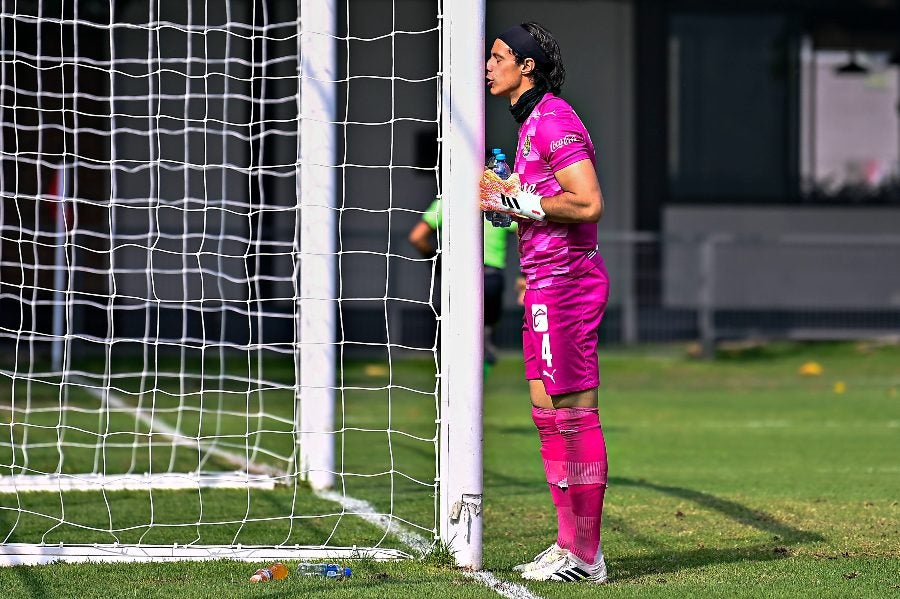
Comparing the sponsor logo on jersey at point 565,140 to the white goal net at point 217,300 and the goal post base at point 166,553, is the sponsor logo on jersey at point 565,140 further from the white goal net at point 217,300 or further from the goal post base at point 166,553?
the goal post base at point 166,553

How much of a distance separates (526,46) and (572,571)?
6.31 feet

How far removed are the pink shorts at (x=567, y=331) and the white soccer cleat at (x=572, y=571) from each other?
2.03 feet

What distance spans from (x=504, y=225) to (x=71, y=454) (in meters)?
5.05

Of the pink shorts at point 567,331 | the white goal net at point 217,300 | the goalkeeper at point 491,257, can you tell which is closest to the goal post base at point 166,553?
the white goal net at point 217,300

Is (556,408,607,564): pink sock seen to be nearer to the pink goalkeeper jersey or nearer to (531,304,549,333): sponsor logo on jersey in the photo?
(531,304,549,333): sponsor logo on jersey

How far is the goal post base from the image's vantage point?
18.5 ft

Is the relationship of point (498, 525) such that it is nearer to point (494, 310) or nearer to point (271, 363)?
point (494, 310)

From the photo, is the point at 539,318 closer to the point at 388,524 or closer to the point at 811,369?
the point at 388,524

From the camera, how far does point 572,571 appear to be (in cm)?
524

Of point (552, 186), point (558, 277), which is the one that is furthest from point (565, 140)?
point (558, 277)

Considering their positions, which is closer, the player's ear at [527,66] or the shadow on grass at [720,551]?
the player's ear at [527,66]

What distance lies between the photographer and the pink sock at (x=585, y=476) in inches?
207

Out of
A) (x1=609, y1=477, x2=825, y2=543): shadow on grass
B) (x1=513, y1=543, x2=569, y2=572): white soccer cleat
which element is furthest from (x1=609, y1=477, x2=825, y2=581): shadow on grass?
(x1=513, y1=543, x2=569, y2=572): white soccer cleat

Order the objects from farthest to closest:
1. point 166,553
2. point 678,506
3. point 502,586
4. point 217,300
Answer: point 217,300 < point 678,506 < point 166,553 < point 502,586
